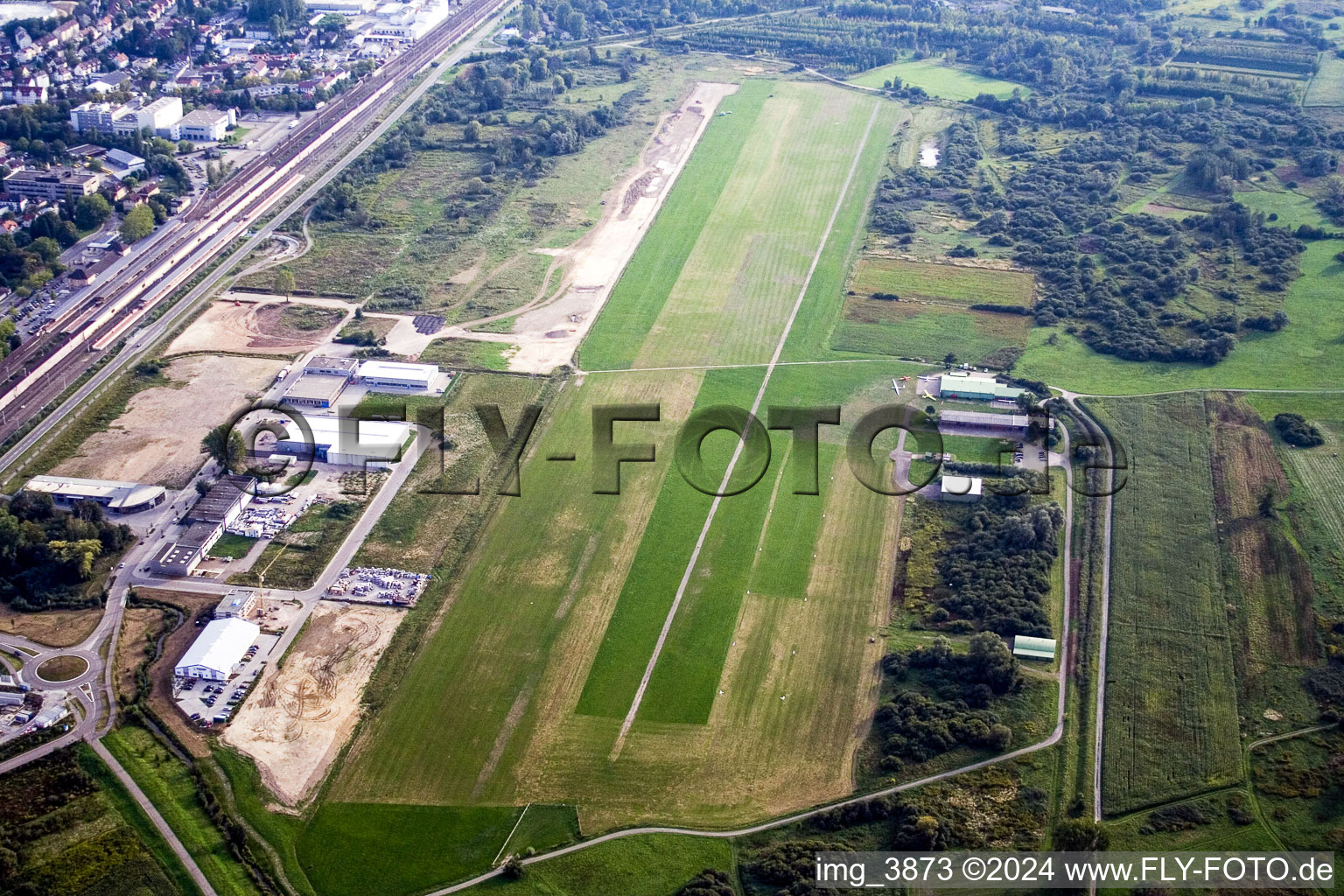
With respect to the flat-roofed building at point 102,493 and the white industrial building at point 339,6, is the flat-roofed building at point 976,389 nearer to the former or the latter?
the flat-roofed building at point 102,493

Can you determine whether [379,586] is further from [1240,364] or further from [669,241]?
[1240,364]

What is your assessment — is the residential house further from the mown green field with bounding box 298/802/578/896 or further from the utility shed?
the utility shed

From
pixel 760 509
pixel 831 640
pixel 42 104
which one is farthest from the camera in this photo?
pixel 42 104

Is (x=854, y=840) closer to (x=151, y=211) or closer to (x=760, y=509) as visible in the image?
(x=760, y=509)

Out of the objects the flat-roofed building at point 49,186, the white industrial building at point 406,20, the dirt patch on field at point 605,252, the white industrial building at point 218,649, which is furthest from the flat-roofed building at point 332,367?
the white industrial building at point 406,20

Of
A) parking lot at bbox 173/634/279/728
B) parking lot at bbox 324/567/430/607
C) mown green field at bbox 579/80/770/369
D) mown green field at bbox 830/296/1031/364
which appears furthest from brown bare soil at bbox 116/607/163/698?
mown green field at bbox 830/296/1031/364

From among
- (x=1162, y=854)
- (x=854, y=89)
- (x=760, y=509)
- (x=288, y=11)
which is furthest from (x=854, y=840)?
(x=288, y=11)
